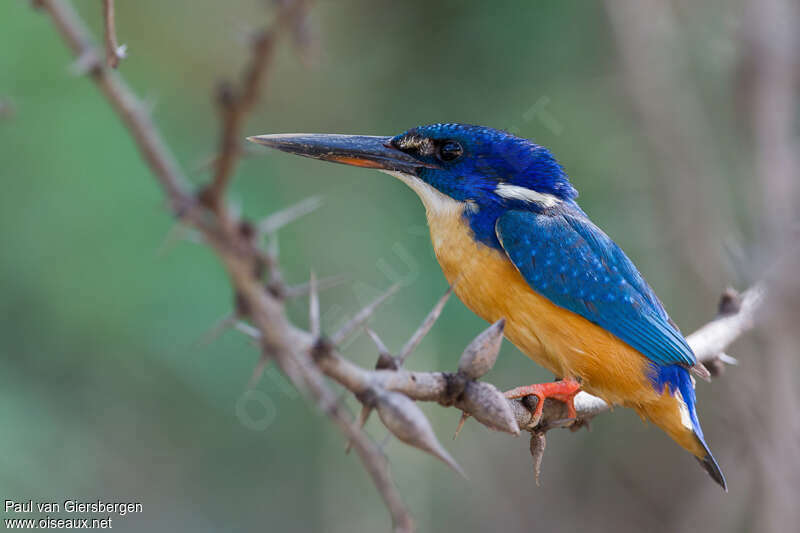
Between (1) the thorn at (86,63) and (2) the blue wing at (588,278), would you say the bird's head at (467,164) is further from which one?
(1) the thorn at (86,63)

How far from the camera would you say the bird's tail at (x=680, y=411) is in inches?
112

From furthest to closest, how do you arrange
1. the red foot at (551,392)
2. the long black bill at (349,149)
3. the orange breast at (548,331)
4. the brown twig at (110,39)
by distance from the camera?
the orange breast at (548,331) < the long black bill at (349,149) < the red foot at (551,392) < the brown twig at (110,39)

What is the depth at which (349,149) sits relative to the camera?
2.88 m

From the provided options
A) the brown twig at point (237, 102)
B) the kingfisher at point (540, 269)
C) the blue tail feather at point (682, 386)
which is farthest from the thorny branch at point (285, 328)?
the blue tail feather at point (682, 386)

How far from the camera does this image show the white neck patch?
3039 mm

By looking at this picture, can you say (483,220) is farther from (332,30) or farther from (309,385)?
(332,30)

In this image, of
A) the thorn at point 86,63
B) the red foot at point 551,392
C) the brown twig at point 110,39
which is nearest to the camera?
the thorn at point 86,63

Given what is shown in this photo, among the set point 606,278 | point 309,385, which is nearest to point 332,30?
point 606,278

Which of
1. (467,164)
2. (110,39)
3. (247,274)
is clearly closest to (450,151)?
(467,164)

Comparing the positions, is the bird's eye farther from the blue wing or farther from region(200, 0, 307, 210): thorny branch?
region(200, 0, 307, 210): thorny branch

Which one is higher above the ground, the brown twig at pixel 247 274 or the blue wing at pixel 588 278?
the brown twig at pixel 247 274

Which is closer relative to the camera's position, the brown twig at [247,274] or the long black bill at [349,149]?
the brown twig at [247,274]

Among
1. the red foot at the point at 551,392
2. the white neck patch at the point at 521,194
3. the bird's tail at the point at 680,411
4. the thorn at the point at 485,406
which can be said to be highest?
the thorn at the point at 485,406

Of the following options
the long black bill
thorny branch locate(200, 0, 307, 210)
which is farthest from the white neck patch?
thorny branch locate(200, 0, 307, 210)
